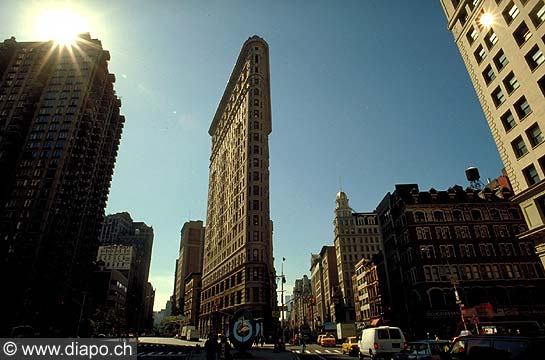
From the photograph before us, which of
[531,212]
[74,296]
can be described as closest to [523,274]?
[531,212]

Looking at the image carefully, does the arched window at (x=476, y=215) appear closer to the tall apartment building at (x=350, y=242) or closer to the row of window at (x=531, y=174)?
→ the row of window at (x=531, y=174)

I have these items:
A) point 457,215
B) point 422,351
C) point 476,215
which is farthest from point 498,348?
point 476,215

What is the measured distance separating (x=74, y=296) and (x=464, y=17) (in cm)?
10296

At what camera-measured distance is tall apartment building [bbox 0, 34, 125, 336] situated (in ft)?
236

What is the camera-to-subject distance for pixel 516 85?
2745cm

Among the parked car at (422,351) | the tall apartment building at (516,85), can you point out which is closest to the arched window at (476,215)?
the tall apartment building at (516,85)

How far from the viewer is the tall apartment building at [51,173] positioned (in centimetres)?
7188

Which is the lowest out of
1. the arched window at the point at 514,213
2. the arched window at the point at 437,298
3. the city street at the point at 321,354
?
the city street at the point at 321,354

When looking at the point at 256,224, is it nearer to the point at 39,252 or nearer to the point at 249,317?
the point at 249,317

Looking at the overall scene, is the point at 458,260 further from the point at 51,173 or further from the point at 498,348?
the point at 51,173

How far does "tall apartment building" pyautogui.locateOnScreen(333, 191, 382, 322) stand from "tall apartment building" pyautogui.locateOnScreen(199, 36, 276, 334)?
36.9 metres

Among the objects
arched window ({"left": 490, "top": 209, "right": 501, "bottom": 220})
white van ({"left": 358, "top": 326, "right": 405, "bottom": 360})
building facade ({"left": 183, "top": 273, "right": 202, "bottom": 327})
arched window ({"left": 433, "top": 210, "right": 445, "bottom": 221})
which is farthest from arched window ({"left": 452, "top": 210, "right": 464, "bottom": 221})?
building facade ({"left": 183, "top": 273, "right": 202, "bottom": 327})

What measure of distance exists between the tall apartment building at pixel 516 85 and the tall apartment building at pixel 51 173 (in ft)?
268

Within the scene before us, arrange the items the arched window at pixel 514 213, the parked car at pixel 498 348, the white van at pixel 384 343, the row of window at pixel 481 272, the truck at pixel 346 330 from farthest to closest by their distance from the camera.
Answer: the arched window at pixel 514 213
the row of window at pixel 481 272
the truck at pixel 346 330
the white van at pixel 384 343
the parked car at pixel 498 348
